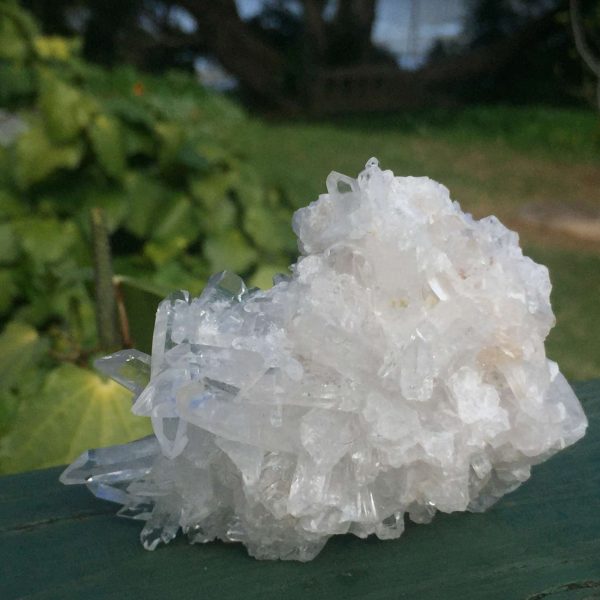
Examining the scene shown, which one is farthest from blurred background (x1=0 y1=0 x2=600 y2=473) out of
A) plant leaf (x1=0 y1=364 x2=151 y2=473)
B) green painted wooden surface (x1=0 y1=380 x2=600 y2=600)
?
green painted wooden surface (x1=0 y1=380 x2=600 y2=600)

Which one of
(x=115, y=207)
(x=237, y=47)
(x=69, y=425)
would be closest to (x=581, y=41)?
(x=115, y=207)

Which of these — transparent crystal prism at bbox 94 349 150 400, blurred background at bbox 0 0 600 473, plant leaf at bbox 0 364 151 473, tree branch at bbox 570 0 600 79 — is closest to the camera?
transparent crystal prism at bbox 94 349 150 400

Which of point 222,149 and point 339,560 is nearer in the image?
point 339,560

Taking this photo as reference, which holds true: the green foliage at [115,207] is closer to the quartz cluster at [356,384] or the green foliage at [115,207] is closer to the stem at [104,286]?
the stem at [104,286]

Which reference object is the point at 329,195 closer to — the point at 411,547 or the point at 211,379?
the point at 211,379

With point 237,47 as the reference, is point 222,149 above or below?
above

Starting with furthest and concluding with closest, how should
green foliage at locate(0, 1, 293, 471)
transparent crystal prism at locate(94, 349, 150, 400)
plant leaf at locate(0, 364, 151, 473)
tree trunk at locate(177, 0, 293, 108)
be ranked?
tree trunk at locate(177, 0, 293, 108)
green foliage at locate(0, 1, 293, 471)
plant leaf at locate(0, 364, 151, 473)
transparent crystal prism at locate(94, 349, 150, 400)

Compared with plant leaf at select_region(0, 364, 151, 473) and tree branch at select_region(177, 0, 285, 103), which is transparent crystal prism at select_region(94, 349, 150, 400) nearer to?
plant leaf at select_region(0, 364, 151, 473)

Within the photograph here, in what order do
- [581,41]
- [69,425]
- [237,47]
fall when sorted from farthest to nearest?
[237,47], [581,41], [69,425]

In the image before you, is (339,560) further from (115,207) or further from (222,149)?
(222,149)
